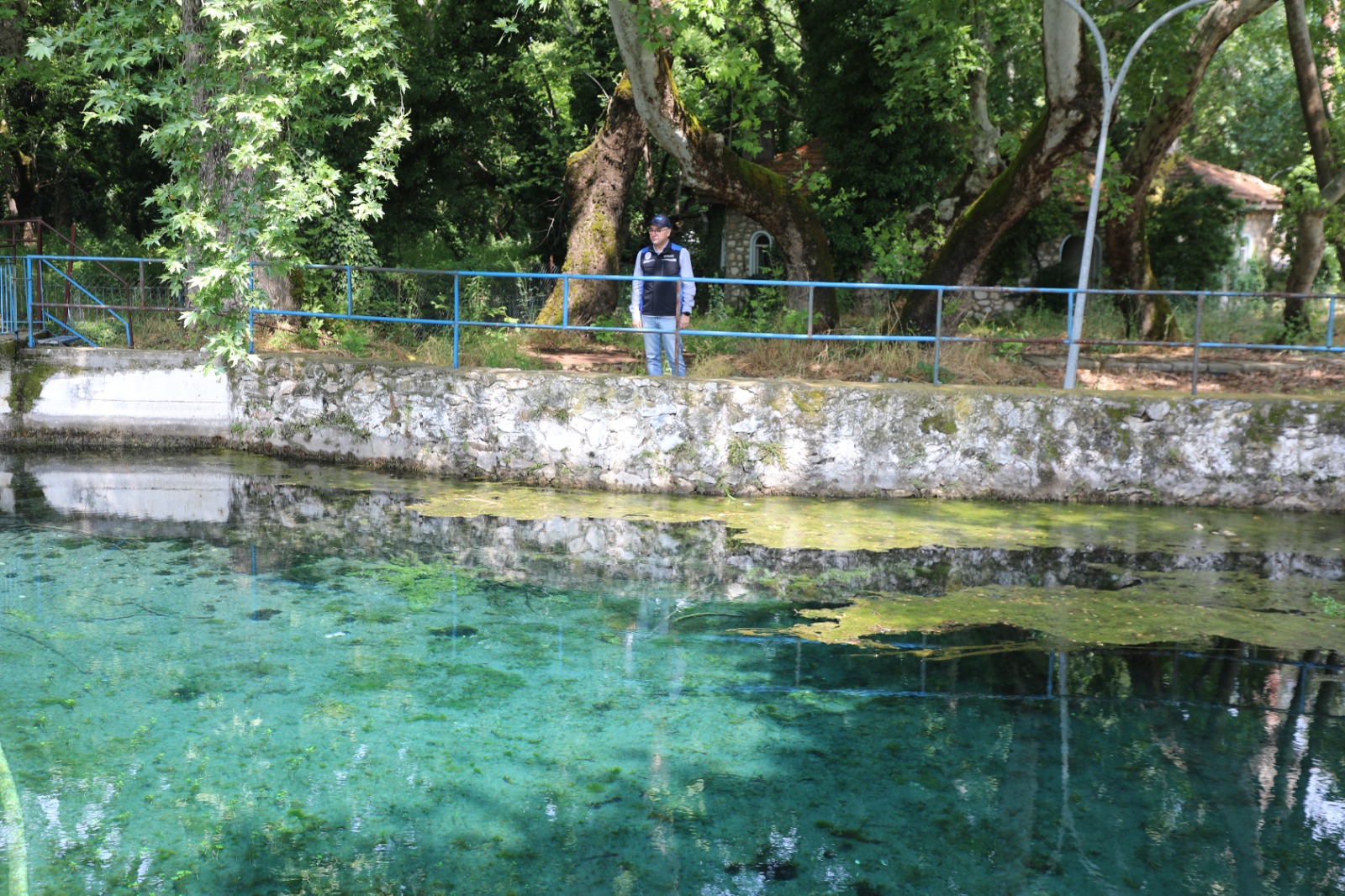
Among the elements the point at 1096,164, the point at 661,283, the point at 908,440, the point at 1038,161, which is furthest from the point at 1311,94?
the point at 661,283

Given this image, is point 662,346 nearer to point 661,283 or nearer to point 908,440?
point 661,283

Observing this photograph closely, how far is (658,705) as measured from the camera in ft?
20.0

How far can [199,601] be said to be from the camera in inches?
300

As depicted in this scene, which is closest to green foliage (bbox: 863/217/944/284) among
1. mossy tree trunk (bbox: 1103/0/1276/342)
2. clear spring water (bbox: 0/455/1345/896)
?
mossy tree trunk (bbox: 1103/0/1276/342)

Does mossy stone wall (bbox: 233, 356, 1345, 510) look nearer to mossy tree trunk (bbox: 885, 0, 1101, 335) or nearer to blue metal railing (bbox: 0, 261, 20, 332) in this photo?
mossy tree trunk (bbox: 885, 0, 1101, 335)

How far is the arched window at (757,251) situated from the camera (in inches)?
1214

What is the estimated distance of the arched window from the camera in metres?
30.8

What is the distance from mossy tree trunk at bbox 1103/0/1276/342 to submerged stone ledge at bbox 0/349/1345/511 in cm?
→ 541

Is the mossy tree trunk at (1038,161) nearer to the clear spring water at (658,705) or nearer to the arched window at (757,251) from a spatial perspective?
the clear spring water at (658,705)

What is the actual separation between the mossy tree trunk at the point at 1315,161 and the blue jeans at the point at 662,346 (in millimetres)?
10356

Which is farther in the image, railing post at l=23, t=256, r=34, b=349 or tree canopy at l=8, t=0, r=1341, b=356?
railing post at l=23, t=256, r=34, b=349

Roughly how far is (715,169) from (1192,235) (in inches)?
695

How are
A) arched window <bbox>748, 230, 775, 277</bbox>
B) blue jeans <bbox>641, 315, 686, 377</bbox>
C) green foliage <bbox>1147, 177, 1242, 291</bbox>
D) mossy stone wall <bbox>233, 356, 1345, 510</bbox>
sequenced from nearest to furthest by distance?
mossy stone wall <bbox>233, 356, 1345, 510</bbox> < blue jeans <bbox>641, 315, 686, 377</bbox> < green foliage <bbox>1147, 177, 1242, 291</bbox> < arched window <bbox>748, 230, 775, 277</bbox>

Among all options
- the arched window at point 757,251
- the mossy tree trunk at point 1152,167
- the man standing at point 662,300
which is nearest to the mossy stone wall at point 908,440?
the man standing at point 662,300
